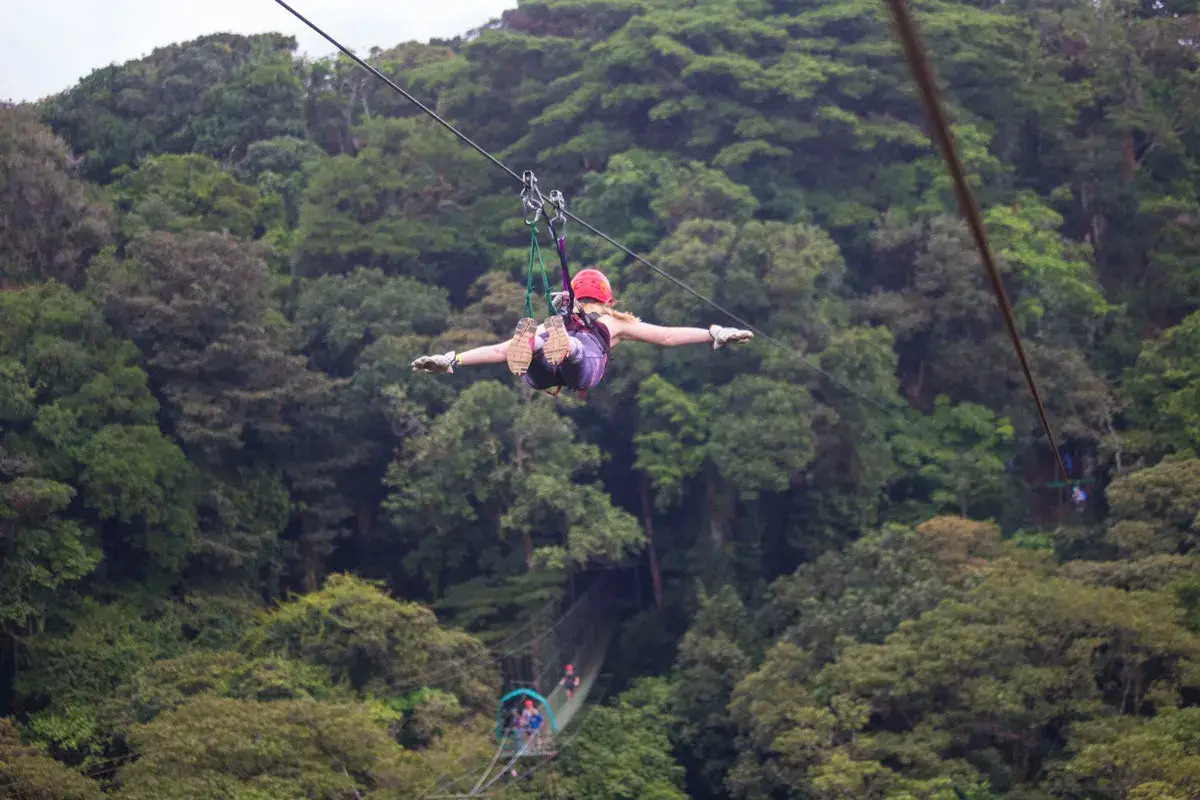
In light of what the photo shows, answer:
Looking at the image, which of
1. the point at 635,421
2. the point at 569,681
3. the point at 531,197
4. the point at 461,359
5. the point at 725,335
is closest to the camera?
the point at 531,197

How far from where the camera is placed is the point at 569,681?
51.6ft

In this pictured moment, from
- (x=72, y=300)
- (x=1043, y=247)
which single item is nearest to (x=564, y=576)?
(x=72, y=300)

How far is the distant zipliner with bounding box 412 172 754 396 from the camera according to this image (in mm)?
4879

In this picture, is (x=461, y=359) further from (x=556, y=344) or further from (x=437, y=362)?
(x=556, y=344)

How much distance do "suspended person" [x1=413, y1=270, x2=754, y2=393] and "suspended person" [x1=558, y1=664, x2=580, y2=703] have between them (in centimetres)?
1012

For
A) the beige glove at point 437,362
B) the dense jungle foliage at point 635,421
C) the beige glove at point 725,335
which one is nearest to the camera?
the beige glove at point 725,335

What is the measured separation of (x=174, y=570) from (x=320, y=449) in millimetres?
2678

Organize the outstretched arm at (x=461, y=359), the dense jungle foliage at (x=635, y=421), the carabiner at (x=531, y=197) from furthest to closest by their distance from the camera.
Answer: the dense jungle foliage at (x=635, y=421) < the outstretched arm at (x=461, y=359) < the carabiner at (x=531, y=197)

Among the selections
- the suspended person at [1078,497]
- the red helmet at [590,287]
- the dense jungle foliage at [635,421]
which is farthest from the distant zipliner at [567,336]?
the suspended person at [1078,497]

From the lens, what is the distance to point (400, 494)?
15836 millimetres

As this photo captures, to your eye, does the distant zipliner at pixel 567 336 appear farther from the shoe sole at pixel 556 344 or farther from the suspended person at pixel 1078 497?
the suspended person at pixel 1078 497

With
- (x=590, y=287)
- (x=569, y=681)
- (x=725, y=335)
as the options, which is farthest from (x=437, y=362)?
(x=569, y=681)

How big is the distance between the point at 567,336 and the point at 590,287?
2.18 feet

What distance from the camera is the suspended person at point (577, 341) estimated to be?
4.88m
